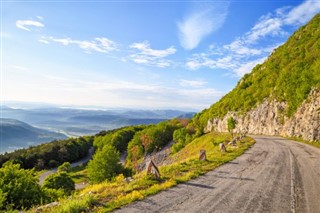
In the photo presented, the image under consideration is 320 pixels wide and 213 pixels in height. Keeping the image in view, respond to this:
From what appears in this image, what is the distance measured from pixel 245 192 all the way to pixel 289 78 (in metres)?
67.4

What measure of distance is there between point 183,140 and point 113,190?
10440cm

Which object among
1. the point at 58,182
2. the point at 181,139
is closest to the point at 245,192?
the point at 58,182

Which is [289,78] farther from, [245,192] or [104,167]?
[245,192]

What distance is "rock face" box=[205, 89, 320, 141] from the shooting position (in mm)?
54625

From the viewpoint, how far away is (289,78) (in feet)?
251

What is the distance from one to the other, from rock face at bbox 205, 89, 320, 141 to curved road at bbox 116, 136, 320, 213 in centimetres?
3119

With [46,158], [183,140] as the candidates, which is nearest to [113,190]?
[183,140]

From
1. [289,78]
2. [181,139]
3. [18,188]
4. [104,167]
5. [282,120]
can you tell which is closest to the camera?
[18,188]

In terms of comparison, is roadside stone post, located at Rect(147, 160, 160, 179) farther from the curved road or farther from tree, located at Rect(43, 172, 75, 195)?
tree, located at Rect(43, 172, 75, 195)

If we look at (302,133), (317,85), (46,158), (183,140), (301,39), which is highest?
(301,39)

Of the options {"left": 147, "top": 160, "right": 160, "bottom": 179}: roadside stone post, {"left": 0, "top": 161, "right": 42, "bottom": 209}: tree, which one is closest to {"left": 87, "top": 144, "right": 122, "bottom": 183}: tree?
{"left": 0, "top": 161, "right": 42, "bottom": 209}: tree

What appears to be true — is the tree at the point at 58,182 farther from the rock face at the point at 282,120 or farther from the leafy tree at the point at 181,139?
the leafy tree at the point at 181,139

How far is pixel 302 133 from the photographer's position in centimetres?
5791

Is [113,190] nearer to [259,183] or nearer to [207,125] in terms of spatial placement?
[259,183]
